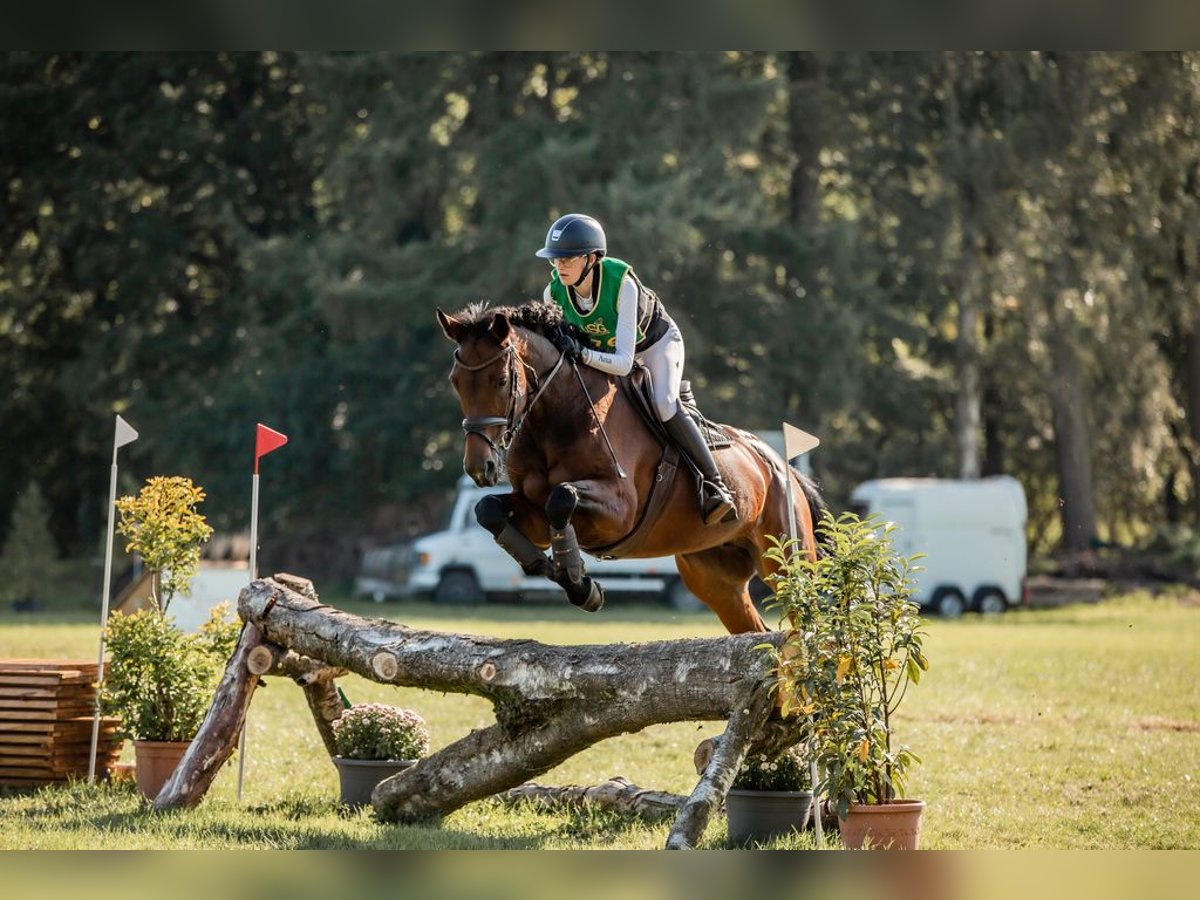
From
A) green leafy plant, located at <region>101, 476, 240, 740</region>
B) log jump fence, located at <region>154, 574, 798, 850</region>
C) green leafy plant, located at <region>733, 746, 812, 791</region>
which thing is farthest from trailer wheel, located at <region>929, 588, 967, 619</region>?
green leafy plant, located at <region>733, 746, 812, 791</region>

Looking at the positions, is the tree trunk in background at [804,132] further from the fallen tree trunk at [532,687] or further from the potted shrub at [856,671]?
the potted shrub at [856,671]

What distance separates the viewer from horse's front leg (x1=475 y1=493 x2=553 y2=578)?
5.83m

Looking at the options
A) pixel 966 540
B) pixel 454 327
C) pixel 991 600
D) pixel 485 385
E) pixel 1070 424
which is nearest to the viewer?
pixel 485 385

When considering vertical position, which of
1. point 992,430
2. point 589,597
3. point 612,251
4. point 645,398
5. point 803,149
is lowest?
point 589,597

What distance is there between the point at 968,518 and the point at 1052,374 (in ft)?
12.2

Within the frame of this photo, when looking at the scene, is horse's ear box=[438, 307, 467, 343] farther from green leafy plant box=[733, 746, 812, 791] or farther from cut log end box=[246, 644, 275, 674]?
green leafy plant box=[733, 746, 812, 791]

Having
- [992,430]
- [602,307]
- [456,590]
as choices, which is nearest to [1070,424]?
[992,430]

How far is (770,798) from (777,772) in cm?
11

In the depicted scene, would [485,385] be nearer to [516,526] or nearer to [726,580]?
[516,526]

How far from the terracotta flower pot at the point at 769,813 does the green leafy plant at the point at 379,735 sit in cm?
158

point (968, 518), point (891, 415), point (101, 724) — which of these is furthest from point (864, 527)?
point (891, 415)

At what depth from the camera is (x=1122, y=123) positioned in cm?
2295

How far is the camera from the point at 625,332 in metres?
6.36
